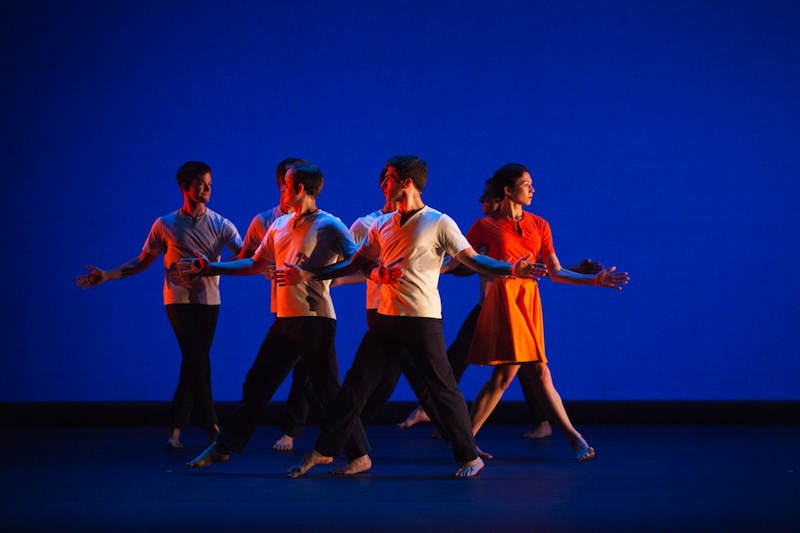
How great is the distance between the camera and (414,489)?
3.98 m

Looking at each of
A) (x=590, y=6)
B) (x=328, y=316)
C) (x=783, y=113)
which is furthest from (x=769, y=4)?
(x=328, y=316)

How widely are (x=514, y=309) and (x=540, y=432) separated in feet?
5.23

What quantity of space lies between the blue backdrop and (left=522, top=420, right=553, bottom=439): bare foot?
35.9 inches

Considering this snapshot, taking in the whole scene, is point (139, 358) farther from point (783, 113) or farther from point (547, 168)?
point (783, 113)

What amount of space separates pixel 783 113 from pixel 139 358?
487 centimetres

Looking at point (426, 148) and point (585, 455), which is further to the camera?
point (426, 148)

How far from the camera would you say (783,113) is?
23.5ft

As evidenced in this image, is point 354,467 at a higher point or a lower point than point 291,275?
lower

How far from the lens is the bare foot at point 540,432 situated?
20.1 ft

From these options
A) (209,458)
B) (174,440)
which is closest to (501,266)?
(209,458)

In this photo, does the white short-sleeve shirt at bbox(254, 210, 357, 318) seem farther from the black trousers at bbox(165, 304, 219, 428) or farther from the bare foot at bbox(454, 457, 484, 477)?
the black trousers at bbox(165, 304, 219, 428)

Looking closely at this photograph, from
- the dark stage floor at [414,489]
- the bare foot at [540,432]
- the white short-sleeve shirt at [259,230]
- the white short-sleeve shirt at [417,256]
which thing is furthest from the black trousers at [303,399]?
the bare foot at [540,432]

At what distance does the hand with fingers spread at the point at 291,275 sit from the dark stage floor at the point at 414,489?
83 cm

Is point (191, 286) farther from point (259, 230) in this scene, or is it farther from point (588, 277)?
point (588, 277)
